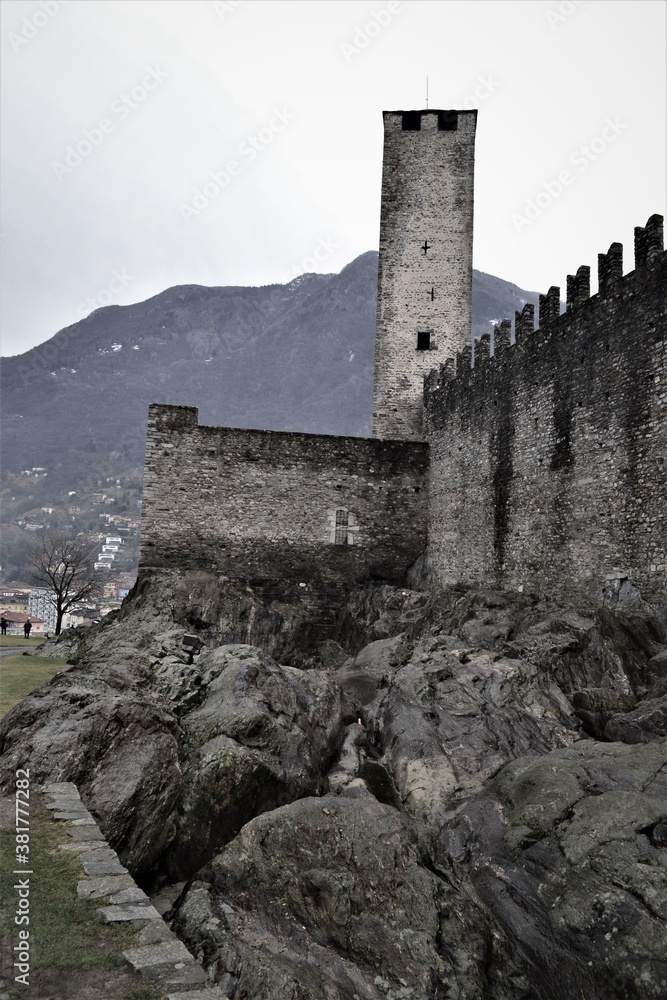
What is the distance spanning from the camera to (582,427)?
16.7m

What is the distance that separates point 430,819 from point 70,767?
515cm

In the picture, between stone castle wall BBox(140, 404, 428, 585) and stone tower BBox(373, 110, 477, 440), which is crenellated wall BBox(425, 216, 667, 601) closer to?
stone castle wall BBox(140, 404, 428, 585)

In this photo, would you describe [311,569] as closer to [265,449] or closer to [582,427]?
[265,449]

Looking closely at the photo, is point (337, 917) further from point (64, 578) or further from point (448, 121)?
point (64, 578)

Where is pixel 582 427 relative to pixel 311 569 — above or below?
above

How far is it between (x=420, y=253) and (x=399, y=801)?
83.0 feet

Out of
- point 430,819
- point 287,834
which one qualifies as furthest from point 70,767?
point 430,819

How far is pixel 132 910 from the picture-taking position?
5.92 meters

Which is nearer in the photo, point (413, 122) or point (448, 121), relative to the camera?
point (448, 121)

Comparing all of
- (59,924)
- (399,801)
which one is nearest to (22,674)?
(399,801)

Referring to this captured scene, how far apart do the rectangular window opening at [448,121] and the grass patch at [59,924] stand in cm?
3251

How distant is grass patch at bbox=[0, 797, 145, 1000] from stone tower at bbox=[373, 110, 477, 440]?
2372cm

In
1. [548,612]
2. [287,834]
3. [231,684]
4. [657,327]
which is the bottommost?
[287,834]

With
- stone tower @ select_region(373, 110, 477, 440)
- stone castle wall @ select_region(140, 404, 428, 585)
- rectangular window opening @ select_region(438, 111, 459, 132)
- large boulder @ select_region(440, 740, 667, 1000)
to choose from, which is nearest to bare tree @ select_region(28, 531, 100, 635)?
stone castle wall @ select_region(140, 404, 428, 585)
